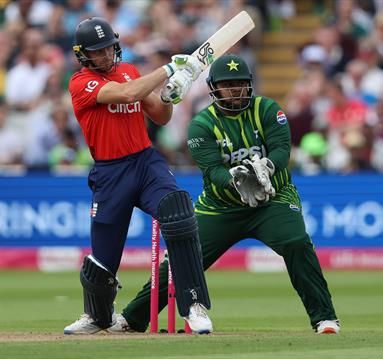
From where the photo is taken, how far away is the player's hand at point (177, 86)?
7492 millimetres

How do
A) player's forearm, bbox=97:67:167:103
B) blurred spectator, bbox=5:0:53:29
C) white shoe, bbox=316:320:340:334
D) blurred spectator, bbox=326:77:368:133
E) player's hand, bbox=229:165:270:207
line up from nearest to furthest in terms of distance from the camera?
player's forearm, bbox=97:67:167:103, player's hand, bbox=229:165:270:207, white shoe, bbox=316:320:340:334, blurred spectator, bbox=326:77:368:133, blurred spectator, bbox=5:0:53:29

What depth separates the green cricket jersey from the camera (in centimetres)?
793

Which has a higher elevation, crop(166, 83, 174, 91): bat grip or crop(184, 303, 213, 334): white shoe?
crop(166, 83, 174, 91): bat grip

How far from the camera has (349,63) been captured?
16562 mm

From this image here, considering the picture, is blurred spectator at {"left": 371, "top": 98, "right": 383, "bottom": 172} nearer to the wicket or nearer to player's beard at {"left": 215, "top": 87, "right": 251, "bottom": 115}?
player's beard at {"left": 215, "top": 87, "right": 251, "bottom": 115}

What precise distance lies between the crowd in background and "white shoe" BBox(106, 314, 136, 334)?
7.00 m

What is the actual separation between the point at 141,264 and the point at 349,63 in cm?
419

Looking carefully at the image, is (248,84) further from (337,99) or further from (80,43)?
(337,99)

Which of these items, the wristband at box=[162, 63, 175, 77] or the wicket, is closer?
the wristband at box=[162, 63, 175, 77]

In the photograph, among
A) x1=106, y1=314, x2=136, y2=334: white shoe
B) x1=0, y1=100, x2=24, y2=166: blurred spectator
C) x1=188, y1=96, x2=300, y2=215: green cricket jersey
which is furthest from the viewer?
x1=0, y1=100, x2=24, y2=166: blurred spectator

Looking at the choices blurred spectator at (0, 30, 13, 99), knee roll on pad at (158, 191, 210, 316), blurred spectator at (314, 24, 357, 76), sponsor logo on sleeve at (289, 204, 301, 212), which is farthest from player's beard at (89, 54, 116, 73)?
blurred spectator at (0, 30, 13, 99)

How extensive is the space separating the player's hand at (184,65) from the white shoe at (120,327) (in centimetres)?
174

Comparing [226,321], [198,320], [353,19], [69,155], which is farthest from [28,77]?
[198,320]

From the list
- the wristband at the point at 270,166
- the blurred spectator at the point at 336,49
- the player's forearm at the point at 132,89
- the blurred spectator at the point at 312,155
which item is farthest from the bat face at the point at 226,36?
the blurred spectator at the point at 336,49
